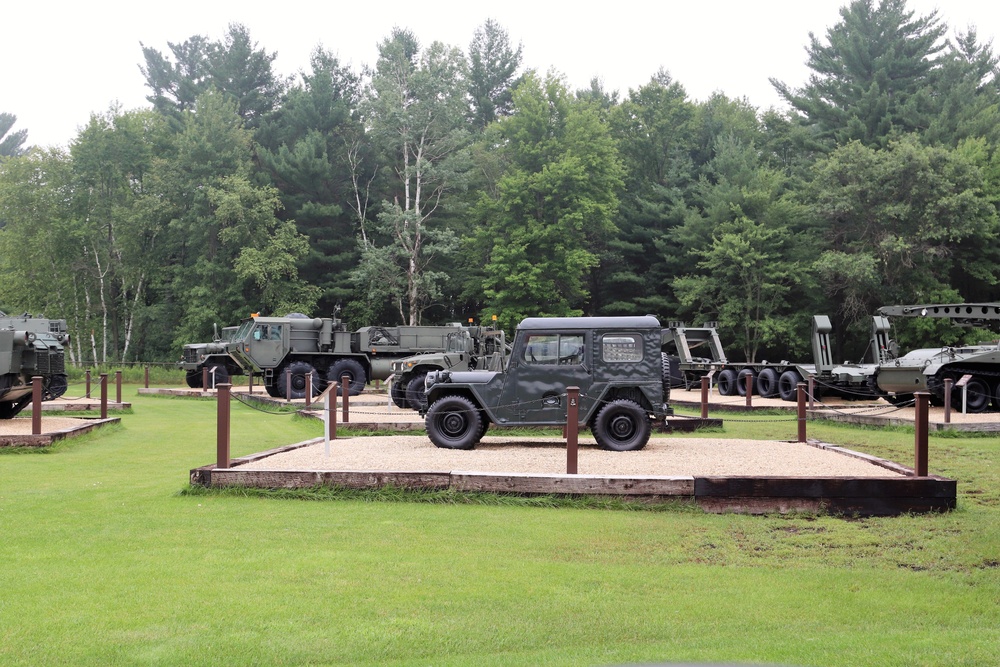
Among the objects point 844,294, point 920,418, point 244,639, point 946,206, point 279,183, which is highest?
point 279,183

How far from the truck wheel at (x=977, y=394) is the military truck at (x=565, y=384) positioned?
435 inches

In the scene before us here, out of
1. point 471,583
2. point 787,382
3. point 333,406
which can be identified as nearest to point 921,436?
point 471,583

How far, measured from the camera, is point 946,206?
3444 centimetres

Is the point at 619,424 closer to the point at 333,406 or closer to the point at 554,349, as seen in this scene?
the point at 554,349

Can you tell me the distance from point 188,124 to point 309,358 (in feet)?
73.0

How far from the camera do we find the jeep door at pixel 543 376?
1291 centimetres

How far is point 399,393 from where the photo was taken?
71.7ft

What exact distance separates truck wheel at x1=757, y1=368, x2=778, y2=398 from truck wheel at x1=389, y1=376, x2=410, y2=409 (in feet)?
36.6

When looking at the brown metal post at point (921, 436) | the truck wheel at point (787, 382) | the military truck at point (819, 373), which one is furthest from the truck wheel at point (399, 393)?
the brown metal post at point (921, 436)

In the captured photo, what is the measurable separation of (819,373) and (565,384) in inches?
522

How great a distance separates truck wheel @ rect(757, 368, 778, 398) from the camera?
26891 millimetres

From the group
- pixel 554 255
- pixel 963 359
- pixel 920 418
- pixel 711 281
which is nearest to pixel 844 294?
pixel 711 281

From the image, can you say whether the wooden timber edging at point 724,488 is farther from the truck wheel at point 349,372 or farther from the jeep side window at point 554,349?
the truck wheel at point 349,372

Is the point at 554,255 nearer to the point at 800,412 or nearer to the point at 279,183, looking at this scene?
the point at 279,183
